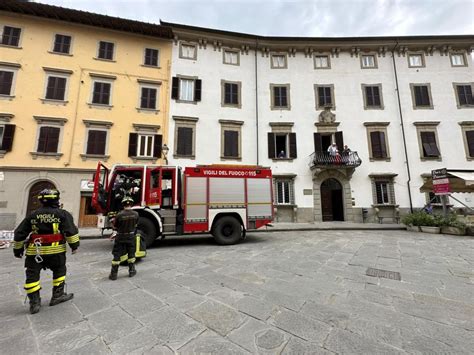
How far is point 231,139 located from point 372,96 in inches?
449

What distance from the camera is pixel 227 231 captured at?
Result: 805cm

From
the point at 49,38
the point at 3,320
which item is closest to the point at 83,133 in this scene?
the point at 49,38

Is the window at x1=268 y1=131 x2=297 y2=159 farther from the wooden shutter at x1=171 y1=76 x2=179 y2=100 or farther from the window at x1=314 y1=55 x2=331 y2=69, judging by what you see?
the wooden shutter at x1=171 y1=76 x2=179 y2=100

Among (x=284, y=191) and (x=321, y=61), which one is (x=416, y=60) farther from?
(x=284, y=191)

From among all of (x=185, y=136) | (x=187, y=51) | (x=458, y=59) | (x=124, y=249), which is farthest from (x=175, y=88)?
(x=458, y=59)

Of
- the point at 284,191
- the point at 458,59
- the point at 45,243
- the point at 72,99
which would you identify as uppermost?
the point at 458,59

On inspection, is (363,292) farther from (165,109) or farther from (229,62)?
(229,62)

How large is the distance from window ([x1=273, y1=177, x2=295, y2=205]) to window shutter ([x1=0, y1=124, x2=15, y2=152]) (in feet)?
53.1

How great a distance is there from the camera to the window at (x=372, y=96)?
54.2 feet

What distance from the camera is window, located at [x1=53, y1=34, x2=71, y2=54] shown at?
1441cm

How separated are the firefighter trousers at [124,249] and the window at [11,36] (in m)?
17.8

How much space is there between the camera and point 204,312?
290 cm

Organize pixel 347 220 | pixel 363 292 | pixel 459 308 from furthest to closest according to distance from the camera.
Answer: pixel 347 220, pixel 363 292, pixel 459 308

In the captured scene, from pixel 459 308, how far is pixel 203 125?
14.9 metres
